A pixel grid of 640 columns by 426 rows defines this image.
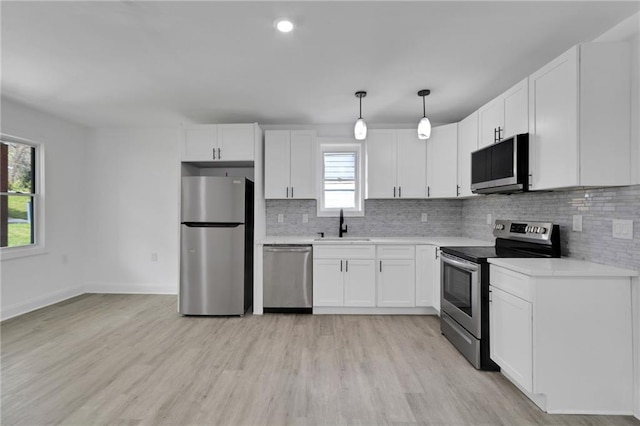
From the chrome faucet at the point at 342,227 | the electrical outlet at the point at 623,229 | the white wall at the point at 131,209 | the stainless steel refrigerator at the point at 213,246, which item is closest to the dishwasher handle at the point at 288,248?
the stainless steel refrigerator at the point at 213,246

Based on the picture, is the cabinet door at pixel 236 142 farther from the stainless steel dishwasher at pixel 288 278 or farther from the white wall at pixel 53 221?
the white wall at pixel 53 221

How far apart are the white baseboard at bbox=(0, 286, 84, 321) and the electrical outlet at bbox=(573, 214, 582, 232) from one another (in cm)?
567

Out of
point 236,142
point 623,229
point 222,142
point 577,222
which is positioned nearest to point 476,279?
point 577,222

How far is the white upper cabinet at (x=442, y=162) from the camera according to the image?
3.57 m

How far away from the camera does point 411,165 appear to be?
12.6 ft

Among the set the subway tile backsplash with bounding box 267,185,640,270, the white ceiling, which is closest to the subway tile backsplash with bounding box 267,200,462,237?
the subway tile backsplash with bounding box 267,185,640,270

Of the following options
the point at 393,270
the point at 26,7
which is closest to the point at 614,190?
the point at 393,270

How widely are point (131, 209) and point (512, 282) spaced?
483cm

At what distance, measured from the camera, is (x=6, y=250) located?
3.46m

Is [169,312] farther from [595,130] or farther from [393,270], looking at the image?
[595,130]

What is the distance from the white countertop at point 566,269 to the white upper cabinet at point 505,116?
1.01 m

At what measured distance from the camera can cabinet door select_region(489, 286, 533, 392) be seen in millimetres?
1900

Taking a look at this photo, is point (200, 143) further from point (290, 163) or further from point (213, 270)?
point (213, 270)

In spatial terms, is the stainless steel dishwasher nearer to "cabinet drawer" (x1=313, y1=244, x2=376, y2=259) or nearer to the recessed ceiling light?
"cabinet drawer" (x1=313, y1=244, x2=376, y2=259)
